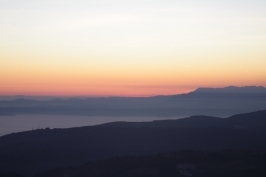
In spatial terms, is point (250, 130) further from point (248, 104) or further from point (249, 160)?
point (248, 104)

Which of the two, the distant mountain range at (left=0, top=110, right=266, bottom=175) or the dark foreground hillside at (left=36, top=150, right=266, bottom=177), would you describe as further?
the distant mountain range at (left=0, top=110, right=266, bottom=175)

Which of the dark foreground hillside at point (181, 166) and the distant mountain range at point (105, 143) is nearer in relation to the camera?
the dark foreground hillside at point (181, 166)

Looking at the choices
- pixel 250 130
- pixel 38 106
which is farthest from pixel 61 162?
pixel 38 106

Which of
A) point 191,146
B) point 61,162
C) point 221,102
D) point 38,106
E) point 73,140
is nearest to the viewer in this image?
point 61,162
